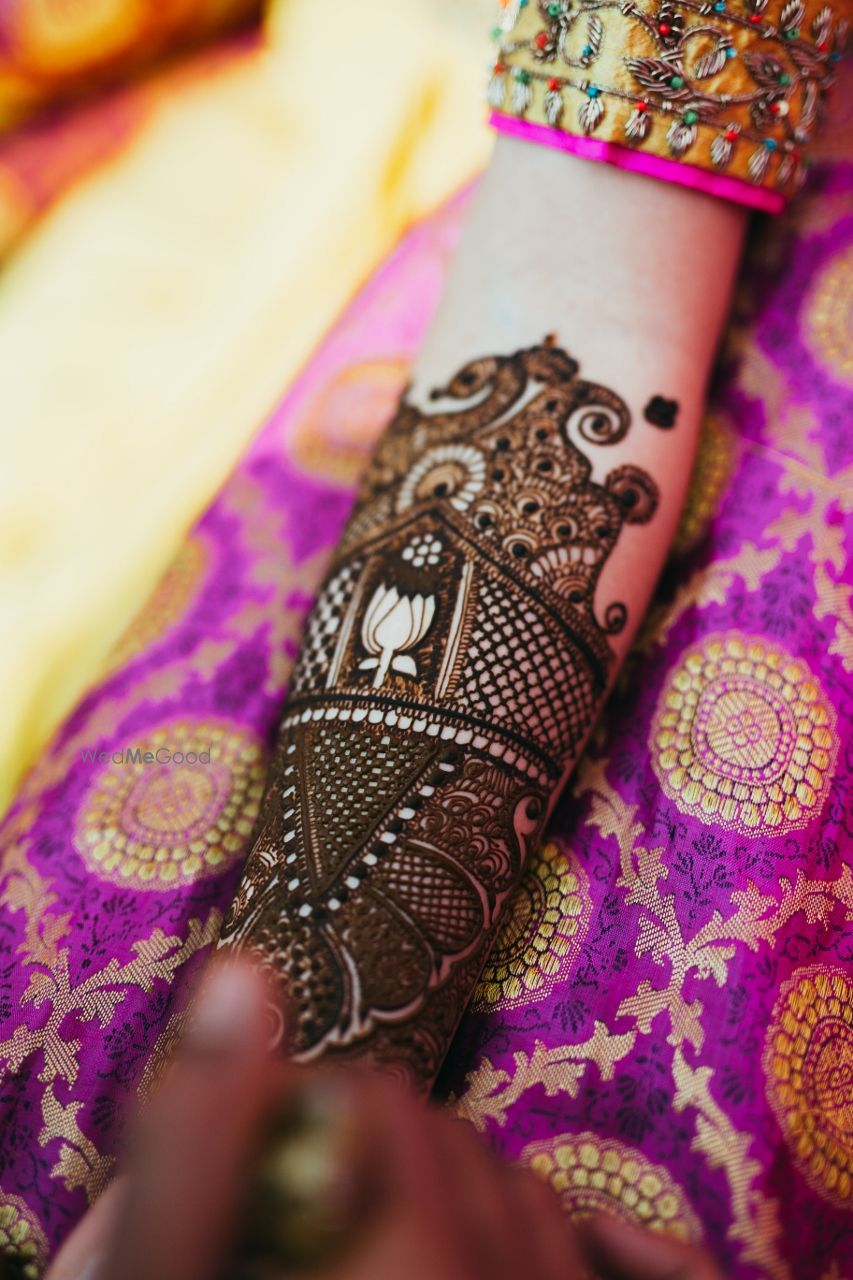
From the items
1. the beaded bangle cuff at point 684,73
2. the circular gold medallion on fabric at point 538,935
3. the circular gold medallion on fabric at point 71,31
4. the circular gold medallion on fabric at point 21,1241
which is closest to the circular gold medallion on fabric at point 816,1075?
the circular gold medallion on fabric at point 538,935

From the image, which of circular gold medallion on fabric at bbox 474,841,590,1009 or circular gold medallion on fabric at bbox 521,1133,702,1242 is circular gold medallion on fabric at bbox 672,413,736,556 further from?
circular gold medallion on fabric at bbox 521,1133,702,1242

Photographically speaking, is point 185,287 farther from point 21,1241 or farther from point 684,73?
point 21,1241

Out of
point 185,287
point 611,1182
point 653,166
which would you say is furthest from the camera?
point 185,287

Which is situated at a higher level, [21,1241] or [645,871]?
[645,871]

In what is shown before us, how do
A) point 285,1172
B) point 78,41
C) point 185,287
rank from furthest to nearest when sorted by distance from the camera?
1. point 78,41
2. point 185,287
3. point 285,1172

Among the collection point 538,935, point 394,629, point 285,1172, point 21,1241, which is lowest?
point 21,1241

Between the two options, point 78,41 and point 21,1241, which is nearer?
point 21,1241

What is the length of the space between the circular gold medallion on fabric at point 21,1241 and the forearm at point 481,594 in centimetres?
18

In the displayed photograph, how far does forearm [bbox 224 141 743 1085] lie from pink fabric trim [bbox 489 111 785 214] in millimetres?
12

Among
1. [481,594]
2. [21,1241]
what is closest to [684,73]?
[481,594]

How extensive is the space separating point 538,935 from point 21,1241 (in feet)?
1.05

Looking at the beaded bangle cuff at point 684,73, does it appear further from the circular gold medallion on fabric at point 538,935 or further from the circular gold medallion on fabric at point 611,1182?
the circular gold medallion on fabric at point 611,1182

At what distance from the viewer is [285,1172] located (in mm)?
314

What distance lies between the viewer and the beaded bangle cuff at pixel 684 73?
0.53 metres
